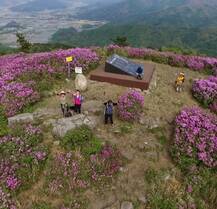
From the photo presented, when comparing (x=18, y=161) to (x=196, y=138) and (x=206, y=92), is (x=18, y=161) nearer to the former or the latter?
(x=196, y=138)

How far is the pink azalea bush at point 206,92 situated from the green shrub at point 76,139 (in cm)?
883

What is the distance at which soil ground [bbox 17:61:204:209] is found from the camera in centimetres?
1277

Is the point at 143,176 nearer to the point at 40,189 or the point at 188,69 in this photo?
the point at 40,189

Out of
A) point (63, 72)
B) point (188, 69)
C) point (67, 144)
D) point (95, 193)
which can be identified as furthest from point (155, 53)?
point (95, 193)

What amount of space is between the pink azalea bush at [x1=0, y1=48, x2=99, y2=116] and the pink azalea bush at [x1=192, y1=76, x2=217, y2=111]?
7.95m

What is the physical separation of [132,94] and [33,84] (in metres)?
6.56

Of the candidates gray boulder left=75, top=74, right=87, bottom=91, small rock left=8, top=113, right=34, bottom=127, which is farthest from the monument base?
small rock left=8, top=113, right=34, bottom=127

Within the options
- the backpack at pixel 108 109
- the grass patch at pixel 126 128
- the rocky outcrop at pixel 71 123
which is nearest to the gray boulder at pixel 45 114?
the rocky outcrop at pixel 71 123

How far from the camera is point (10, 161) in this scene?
1338 cm

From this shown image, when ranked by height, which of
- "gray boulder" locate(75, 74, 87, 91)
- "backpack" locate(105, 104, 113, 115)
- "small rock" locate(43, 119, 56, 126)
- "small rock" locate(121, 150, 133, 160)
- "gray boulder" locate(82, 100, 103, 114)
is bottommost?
"small rock" locate(121, 150, 133, 160)

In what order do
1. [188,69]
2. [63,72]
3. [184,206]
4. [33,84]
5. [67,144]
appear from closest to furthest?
1. [184,206]
2. [67,144]
3. [33,84]
4. [63,72]
5. [188,69]

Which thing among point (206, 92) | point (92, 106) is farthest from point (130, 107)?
point (206, 92)

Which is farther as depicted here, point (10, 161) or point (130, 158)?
point (130, 158)

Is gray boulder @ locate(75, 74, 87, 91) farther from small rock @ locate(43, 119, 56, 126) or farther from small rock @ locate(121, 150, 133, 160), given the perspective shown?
small rock @ locate(121, 150, 133, 160)
